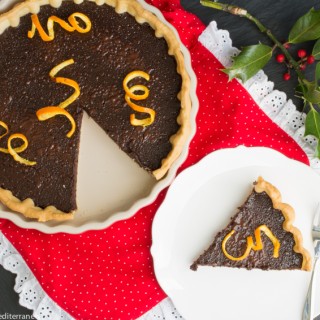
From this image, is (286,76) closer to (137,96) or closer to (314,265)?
(137,96)

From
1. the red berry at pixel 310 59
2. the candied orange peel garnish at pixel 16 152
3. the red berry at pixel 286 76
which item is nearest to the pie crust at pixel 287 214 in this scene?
the red berry at pixel 286 76

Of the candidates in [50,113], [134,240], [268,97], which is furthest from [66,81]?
[268,97]

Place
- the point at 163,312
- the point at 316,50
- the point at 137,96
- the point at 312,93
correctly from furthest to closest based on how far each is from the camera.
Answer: the point at 163,312 < the point at 316,50 < the point at 312,93 < the point at 137,96

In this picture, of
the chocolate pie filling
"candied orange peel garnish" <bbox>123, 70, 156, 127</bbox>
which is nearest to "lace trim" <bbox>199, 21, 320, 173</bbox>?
the chocolate pie filling

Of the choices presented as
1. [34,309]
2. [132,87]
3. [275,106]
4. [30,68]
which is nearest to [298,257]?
[275,106]

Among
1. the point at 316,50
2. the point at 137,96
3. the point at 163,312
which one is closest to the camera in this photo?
the point at 137,96

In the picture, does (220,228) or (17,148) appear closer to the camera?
(17,148)

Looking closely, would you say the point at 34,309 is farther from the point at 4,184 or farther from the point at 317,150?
the point at 317,150

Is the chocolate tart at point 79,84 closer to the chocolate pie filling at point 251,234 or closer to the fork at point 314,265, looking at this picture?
the chocolate pie filling at point 251,234
